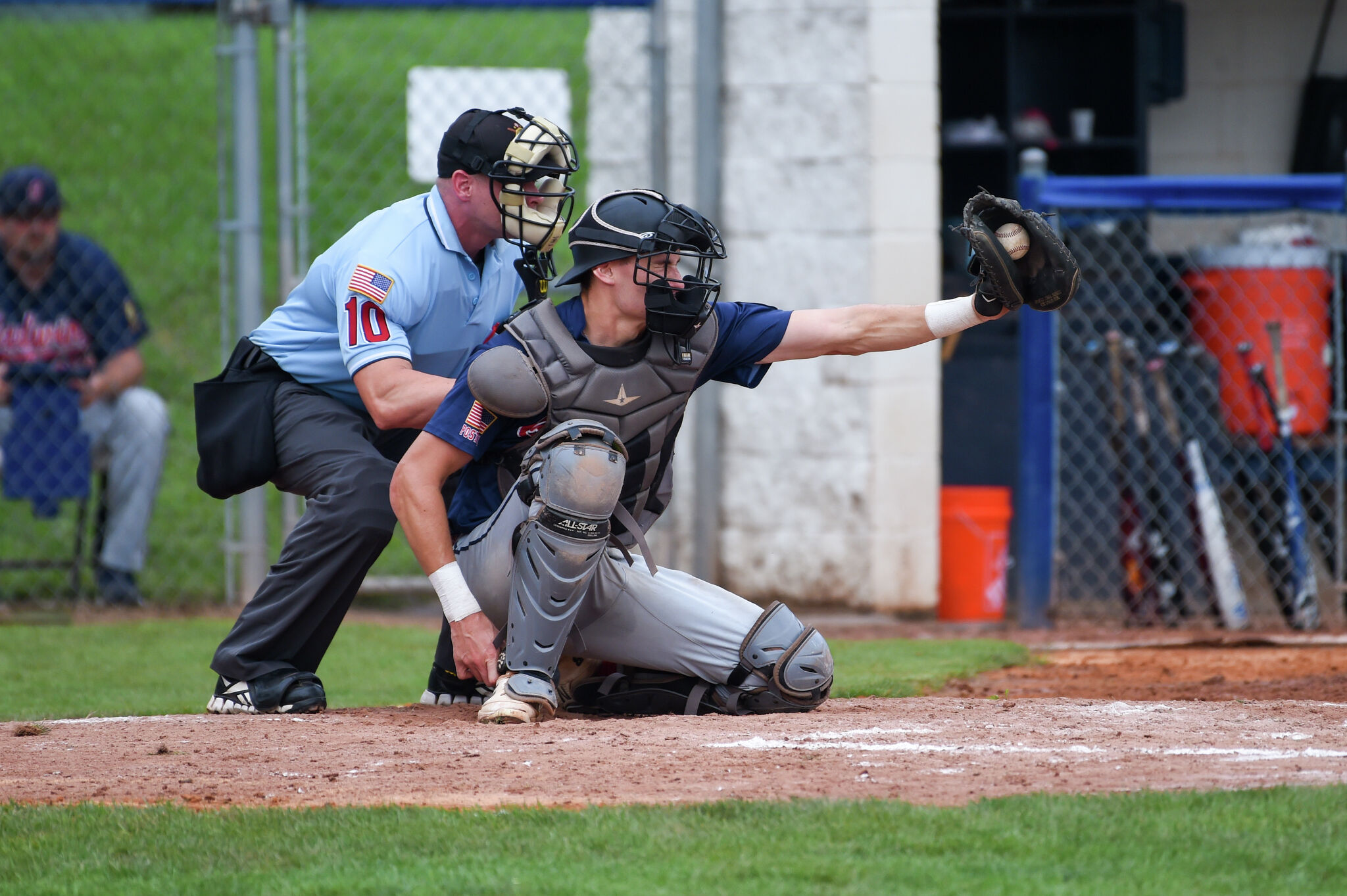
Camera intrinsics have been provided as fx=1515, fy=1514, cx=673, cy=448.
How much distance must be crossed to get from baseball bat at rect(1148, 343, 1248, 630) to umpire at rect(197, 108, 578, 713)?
3401 mm

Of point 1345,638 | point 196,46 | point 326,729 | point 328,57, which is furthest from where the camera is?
point 196,46

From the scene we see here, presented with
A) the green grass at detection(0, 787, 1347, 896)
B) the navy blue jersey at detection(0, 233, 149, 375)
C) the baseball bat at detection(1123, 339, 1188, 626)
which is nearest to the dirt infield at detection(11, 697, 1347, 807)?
the green grass at detection(0, 787, 1347, 896)

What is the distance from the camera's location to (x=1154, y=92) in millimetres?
8500

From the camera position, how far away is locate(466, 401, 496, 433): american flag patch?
361 cm

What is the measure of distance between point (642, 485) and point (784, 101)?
3.53 metres

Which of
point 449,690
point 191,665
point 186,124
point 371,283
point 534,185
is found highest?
point 186,124

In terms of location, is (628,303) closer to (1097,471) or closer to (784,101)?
(784,101)

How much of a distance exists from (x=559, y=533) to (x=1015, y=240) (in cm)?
131

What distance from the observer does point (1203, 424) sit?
6.94 metres

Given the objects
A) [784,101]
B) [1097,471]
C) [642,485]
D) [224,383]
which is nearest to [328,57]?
[784,101]

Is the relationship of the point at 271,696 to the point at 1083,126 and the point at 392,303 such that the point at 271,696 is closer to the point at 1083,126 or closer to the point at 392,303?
the point at 392,303

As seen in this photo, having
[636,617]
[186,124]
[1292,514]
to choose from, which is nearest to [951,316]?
[636,617]

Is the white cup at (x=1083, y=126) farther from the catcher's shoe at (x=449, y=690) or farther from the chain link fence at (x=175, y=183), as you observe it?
the catcher's shoe at (x=449, y=690)

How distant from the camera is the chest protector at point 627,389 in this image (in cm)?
365
